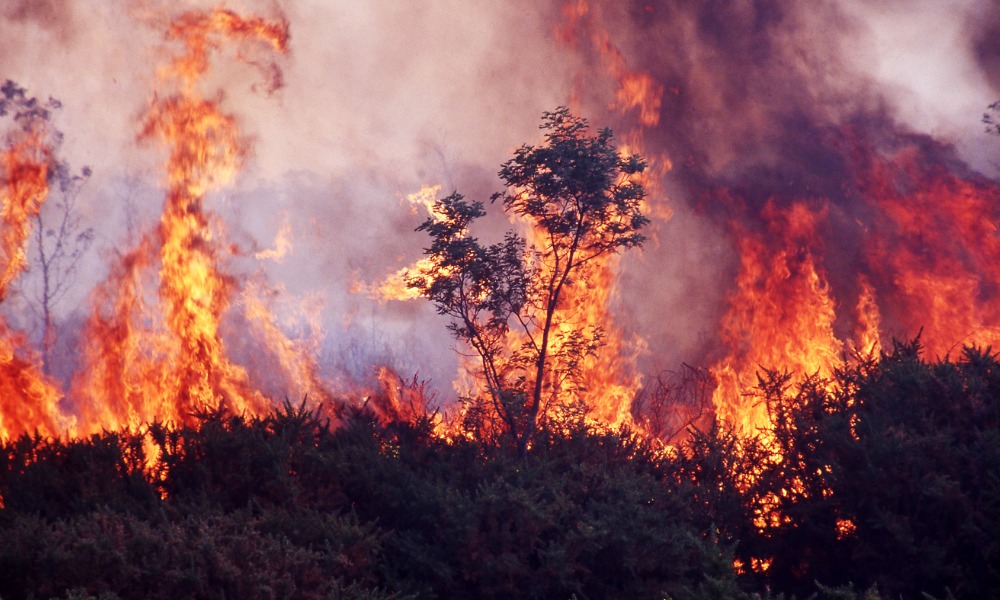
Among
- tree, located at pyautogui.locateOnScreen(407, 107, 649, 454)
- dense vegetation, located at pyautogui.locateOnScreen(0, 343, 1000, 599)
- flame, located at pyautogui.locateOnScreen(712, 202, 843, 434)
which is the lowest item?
dense vegetation, located at pyautogui.locateOnScreen(0, 343, 1000, 599)

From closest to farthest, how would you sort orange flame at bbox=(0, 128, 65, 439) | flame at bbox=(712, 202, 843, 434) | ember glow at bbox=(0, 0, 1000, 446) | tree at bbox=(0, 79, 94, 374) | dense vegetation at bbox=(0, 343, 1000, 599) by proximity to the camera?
dense vegetation at bbox=(0, 343, 1000, 599)
orange flame at bbox=(0, 128, 65, 439)
tree at bbox=(0, 79, 94, 374)
ember glow at bbox=(0, 0, 1000, 446)
flame at bbox=(712, 202, 843, 434)

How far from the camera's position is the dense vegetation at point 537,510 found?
18.2 ft

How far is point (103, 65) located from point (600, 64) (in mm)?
8876

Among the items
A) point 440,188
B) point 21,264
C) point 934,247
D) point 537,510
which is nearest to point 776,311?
point 934,247

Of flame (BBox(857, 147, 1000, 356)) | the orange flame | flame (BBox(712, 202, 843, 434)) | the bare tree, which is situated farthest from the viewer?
flame (BBox(712, 202, 843, 434))

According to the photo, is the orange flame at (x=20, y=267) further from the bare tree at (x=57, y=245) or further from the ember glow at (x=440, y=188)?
the bare tree at (x=57, y=245)

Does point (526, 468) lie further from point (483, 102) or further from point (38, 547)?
point (483, 102)

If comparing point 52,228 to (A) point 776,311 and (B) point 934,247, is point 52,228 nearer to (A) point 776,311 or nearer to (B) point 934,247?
(A) point 776,311

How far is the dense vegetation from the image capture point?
5.56 metres

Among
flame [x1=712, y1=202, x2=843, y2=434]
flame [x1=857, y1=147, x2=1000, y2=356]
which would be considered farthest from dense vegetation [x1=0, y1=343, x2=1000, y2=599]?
flame [x1=857, y1=147, x2=1000, y2=356]

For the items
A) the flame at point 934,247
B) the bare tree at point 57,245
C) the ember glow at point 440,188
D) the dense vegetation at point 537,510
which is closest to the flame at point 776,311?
the ember glow at point 440,188

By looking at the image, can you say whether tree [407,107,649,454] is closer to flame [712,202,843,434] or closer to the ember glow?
the ember glow

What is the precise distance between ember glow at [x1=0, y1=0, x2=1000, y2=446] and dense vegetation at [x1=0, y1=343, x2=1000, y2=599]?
738cm

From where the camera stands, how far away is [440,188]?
17.1m
